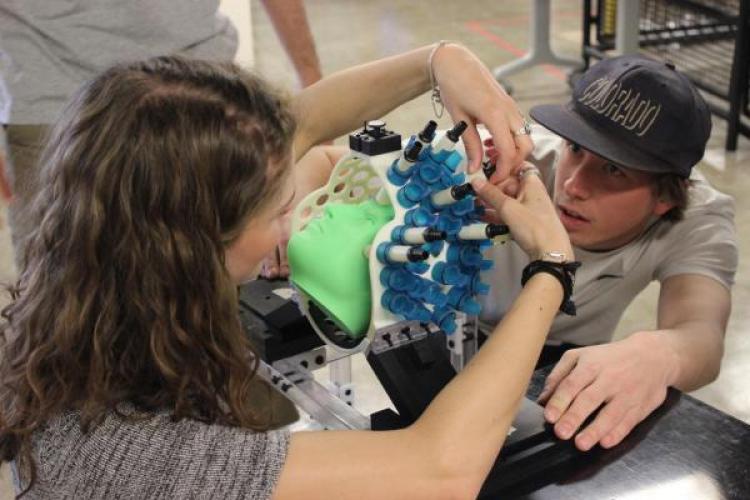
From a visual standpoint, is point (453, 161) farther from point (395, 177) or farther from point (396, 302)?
point (396, 302)

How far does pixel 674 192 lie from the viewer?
1.62 metres

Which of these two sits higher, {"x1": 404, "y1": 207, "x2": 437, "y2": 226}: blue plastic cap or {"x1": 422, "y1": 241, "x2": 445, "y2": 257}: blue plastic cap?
{"x1": 404, "y1": 207, "x2": 437, "y2": 226}: blue plastic cap

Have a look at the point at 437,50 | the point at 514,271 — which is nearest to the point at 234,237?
the point at 437,50

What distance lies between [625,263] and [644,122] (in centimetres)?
28

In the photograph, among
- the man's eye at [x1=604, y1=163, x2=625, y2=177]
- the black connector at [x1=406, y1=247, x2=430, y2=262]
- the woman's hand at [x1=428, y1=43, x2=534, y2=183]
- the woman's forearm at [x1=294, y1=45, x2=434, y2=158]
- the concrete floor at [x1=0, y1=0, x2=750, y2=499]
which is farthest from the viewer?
the concrete floor at [x1=0, y1=0, x2=750, y2=499]

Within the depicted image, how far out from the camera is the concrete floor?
267 cm

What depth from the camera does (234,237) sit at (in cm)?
105

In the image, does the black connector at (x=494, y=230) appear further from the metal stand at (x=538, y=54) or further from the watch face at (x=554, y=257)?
the metal stand at (x=538, y=54)

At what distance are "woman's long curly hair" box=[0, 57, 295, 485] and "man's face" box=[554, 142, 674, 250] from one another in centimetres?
75

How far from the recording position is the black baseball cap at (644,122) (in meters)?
1.55

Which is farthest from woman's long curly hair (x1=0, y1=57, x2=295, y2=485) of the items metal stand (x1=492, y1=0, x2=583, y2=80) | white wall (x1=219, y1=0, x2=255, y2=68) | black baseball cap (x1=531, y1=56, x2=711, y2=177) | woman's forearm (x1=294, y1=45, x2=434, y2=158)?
white wall (x1=219, y1=0, x2=255, y2=68)

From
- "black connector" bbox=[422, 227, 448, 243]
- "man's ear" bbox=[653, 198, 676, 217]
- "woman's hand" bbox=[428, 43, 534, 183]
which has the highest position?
"woman's hand" bbox=[428, 43, 534, 183]

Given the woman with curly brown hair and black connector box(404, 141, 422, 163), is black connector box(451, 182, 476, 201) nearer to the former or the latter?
black connector box(404, 141, 422, 163)

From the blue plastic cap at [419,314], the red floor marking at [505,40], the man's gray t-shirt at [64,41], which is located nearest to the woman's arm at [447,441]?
the blue plastic cap at [419,314]
